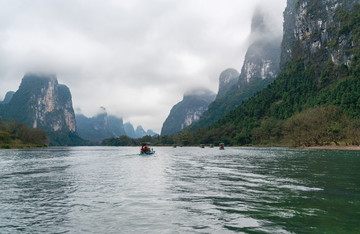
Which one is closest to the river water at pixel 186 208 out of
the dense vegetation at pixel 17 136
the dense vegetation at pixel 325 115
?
the dense vegetation at pixel 325 115

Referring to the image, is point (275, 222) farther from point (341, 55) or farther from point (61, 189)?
point (341, 55)

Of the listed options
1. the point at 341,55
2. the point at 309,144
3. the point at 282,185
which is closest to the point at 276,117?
the point at 341,55

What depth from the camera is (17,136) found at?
16300 centimetres

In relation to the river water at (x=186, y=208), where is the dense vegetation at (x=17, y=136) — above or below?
above

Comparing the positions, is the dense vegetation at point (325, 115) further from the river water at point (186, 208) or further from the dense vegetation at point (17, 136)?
the dense vegetation at point (17, 136)

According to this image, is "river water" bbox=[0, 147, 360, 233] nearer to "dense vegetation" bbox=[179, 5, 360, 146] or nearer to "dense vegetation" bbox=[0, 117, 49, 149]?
"dense vegetation" bbox=[179, 5, 360, 146]

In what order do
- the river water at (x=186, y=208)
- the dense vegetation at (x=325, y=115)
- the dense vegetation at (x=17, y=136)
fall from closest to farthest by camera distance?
the river water at (x=186, y=208) < the dense vegetation at (x=325, y=115) < the dense vegetation at (x=17, y=136)

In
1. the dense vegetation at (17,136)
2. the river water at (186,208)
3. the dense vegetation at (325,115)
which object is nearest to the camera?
the river water at (186,208)

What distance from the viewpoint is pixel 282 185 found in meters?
22.4

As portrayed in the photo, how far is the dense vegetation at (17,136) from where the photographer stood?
14750 cm

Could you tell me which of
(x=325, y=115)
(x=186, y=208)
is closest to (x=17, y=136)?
(x=325, y=115)

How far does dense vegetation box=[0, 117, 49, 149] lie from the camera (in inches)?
5807

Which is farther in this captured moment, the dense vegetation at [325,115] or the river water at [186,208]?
the dense vegetation at [325,115]

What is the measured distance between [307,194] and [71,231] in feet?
50.8
